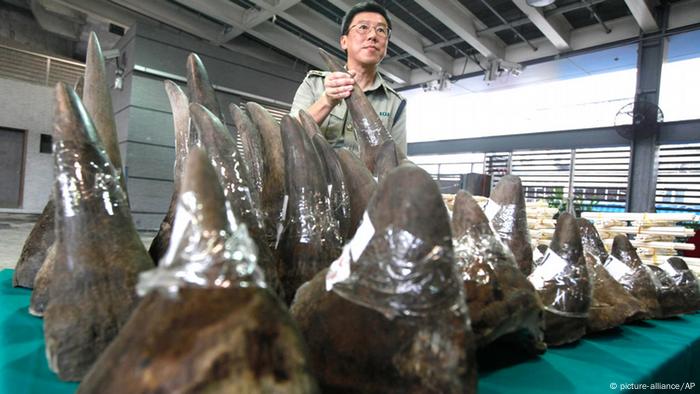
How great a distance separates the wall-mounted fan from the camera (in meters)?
6.21

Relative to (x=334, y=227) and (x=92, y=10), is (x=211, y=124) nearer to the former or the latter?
(x=334, y=227)

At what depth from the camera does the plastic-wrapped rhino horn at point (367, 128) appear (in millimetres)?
1280

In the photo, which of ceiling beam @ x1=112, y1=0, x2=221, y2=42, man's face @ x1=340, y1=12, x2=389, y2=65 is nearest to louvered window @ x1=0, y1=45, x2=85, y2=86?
ceiling beam @ x1=112, y1=0, x2=221, y2=42

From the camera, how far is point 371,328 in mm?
576

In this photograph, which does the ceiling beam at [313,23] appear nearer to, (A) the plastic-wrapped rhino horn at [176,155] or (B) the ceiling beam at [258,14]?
(B) the ceiling beam at [258,14]

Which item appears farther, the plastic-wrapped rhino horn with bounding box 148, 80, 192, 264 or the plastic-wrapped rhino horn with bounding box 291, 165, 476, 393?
the plastic-wrapped rhino horn with bounding box 148, 80, 192, 264

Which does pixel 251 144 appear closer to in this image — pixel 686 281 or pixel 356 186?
pixel 356 186

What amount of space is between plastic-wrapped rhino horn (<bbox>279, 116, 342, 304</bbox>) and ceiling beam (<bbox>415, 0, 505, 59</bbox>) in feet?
18.7

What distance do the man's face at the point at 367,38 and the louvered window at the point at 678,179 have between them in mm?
6242

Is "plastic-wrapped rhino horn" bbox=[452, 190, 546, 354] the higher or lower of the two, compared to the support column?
lower

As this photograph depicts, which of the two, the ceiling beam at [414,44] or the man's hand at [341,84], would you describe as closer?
the man's hand at [341,84]

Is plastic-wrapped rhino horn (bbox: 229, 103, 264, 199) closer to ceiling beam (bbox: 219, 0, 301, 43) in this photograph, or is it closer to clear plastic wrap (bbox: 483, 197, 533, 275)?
clear plastic wrap (bbox: 483, 197, 533, 275)

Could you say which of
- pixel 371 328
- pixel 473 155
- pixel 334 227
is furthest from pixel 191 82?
pixel 473 155

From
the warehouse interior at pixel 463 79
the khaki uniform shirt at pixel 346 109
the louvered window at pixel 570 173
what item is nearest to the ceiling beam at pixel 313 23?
the warehouse interior at pixel 463 79
